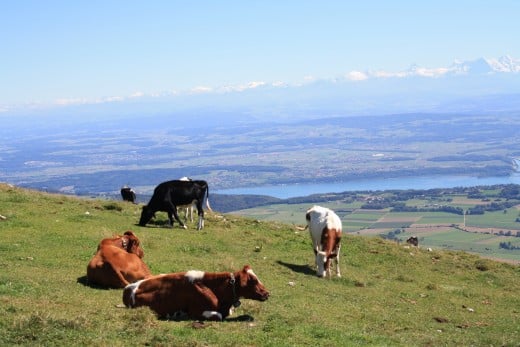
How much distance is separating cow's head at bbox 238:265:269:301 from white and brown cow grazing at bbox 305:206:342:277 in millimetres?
7644

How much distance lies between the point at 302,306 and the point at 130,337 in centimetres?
546

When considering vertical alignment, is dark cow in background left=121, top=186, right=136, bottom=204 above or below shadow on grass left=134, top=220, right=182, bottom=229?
above

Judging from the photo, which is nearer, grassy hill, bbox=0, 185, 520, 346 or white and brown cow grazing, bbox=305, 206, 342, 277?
grassy hill, bbox=0, 185, 520, 346

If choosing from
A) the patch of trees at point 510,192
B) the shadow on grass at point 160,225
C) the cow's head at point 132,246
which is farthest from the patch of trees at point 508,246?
the cow's head at point 132,246

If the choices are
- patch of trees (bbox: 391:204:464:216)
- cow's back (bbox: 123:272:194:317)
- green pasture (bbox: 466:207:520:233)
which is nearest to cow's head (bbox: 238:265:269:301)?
cow's back (bbox: 123:272:194:317)

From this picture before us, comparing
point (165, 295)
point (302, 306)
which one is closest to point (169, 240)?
point (302, 306)

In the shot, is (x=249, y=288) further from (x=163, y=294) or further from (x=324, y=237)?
(x=324, y=237)

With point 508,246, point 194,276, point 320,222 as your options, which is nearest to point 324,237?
point 320,222

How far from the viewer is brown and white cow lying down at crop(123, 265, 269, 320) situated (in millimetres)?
11648

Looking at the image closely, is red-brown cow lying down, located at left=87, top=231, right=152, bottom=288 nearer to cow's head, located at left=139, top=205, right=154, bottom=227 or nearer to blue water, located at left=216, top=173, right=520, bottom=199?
cow's head, located at left=139, top=205, right=154, bottom=227

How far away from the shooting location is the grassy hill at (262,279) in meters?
10.2

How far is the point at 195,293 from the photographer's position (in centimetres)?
1172

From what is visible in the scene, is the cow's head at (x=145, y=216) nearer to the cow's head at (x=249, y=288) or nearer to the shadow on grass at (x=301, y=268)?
the shadow on grass at (x=301, y=268)

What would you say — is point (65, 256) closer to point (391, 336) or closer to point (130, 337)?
point (130, 337)
